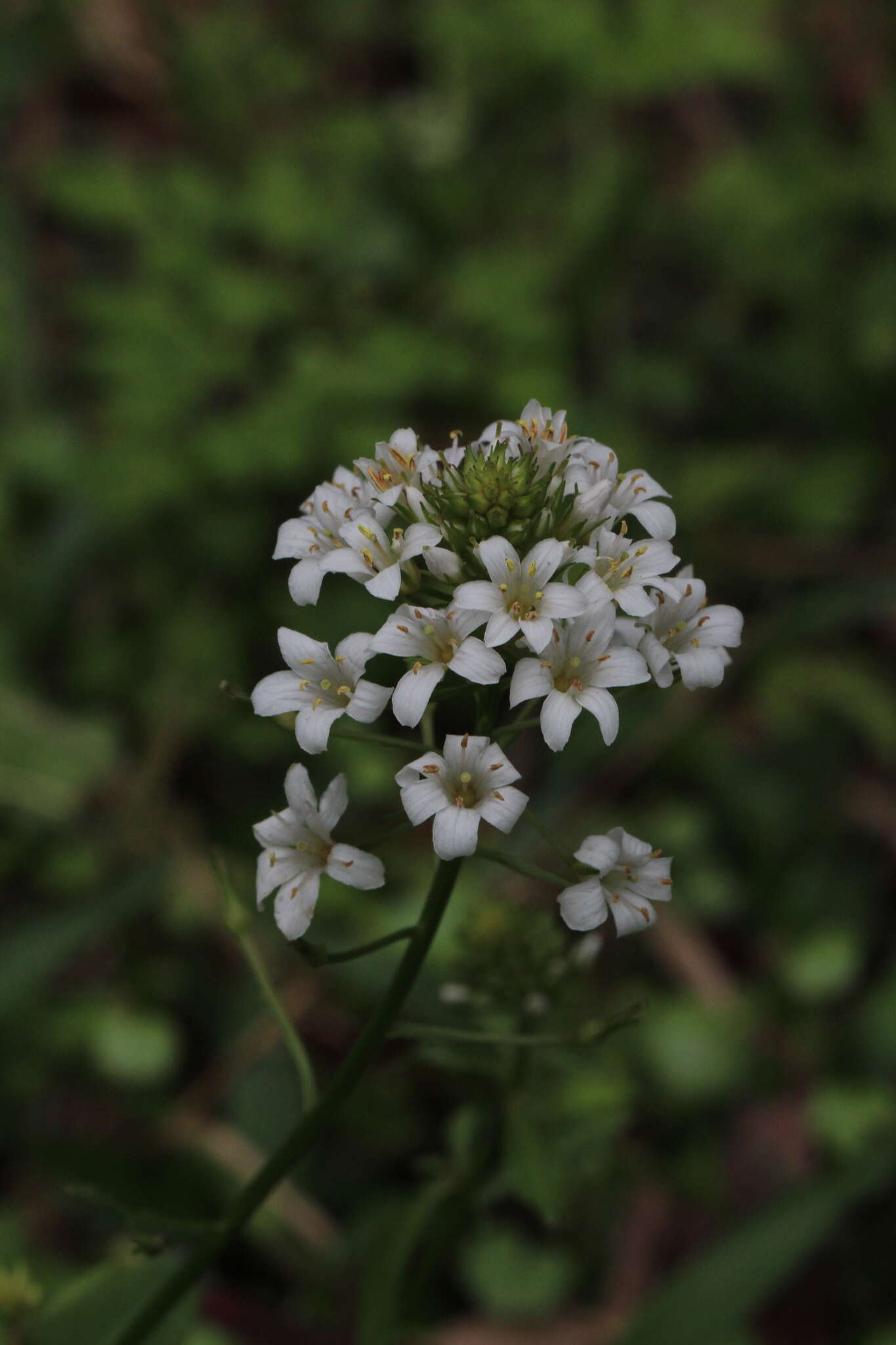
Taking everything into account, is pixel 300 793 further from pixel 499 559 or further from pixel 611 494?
pixel 611 494

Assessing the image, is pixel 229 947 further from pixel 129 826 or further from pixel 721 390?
pixel 721 390

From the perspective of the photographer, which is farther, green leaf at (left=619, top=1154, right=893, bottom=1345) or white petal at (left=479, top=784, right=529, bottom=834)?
green leaf at (left=619, top=1154, right=893, bottom=1345)

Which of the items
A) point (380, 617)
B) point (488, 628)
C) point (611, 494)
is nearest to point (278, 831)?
point (488, 628)

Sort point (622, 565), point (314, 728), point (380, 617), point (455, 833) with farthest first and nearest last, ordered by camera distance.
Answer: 1. point (380, 617)
2. point (622, 565)
3. point (314, 728)
4. point (455, 833)

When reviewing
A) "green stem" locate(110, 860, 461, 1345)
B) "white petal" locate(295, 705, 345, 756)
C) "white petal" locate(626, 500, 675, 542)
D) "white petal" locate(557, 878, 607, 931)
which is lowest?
"green stem" locate(110, 860, 461, 1345)

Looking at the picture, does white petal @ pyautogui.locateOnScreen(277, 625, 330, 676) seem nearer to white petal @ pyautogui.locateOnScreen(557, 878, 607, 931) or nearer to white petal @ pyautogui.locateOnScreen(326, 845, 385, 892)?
white petal @ pyautogui.locateOnScreen(326, 845, 385, 892)

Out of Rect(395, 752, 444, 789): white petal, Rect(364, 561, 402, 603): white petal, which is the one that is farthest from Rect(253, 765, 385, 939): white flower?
Rect(364, 561, 402, 603): white petal

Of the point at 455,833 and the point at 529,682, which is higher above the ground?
the point at 529,682
